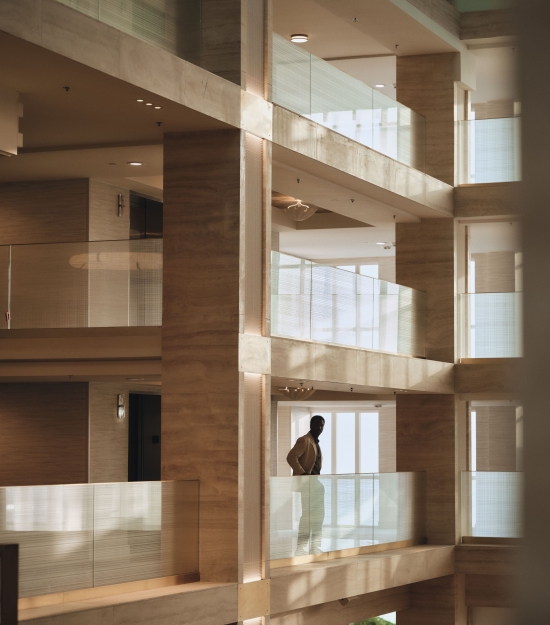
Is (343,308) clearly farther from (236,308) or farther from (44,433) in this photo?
Result: (44,433)

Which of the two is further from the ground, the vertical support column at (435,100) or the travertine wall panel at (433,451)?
the vertical support column at (435,100)

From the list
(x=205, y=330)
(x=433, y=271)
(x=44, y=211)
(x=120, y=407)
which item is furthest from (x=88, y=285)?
(x=433, y=271)

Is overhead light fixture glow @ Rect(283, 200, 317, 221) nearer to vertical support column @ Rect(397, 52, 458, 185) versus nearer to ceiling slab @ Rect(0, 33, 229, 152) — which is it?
vertical support column @ Rect(397, 52, 458, 185)

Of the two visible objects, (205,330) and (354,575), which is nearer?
(205,330)

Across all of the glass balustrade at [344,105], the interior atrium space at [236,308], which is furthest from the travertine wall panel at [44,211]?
the glass balustrade at [344,105]

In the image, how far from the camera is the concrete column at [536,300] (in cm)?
87

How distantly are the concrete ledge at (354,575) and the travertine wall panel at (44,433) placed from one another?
546 centimetres

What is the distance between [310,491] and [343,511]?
1.43 meters

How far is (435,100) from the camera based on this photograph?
22.0 meters

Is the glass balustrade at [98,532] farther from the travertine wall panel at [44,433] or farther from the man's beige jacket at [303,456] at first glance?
the travertine wall panel at [44,433]

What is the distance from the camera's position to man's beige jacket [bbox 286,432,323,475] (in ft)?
57.8

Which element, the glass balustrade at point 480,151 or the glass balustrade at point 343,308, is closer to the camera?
the glass balustrade at point 343,308

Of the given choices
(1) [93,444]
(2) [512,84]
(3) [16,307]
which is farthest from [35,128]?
(2) [512,84]

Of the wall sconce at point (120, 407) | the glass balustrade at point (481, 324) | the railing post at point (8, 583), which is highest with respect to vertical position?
the glass balustrade at point (481, 324)
